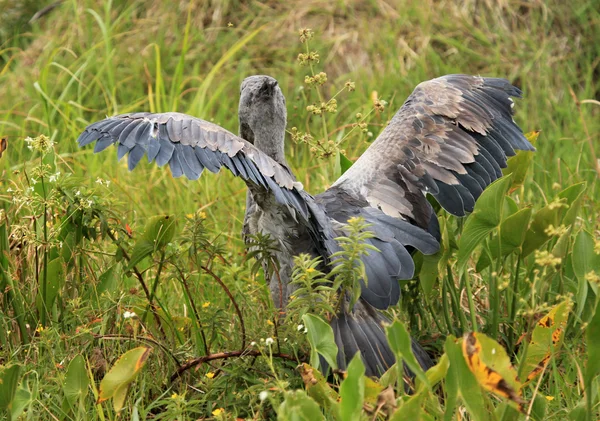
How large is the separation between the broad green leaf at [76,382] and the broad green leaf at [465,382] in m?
1.06

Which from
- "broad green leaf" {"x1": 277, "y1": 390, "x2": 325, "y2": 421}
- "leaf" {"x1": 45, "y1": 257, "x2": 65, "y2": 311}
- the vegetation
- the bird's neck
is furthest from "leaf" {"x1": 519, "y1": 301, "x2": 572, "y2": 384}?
"leaf" {"x1": 45, "y1": 257, "x2": 65, "y2": 311}

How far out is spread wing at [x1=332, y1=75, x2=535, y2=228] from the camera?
3.49 metres

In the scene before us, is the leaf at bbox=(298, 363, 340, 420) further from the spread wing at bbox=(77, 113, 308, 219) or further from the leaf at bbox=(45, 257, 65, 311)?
the leaf at bbox=(45, 257, 65, 311)

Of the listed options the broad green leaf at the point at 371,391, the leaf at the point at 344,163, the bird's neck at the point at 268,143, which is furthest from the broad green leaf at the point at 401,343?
the leaf at the point at 344,163

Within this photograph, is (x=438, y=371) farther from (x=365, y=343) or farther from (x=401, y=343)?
(x=365, y=343)

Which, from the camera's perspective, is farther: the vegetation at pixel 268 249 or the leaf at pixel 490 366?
the vegetation at pixel 268 249

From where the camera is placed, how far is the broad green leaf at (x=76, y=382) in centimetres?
271

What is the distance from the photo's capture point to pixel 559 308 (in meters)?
2.57

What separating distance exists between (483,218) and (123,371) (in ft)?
4.03

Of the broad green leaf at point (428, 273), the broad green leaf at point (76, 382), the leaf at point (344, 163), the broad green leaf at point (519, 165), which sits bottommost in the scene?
A: the broad green leaf at point (76, 382)

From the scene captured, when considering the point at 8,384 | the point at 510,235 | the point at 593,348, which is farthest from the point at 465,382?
the point at 8,384

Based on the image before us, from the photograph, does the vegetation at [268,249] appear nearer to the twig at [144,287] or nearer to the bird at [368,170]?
the twig at [144,287]

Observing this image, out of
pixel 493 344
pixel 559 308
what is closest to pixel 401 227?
pixel 559 308

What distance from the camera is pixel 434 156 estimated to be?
358 centimetres
